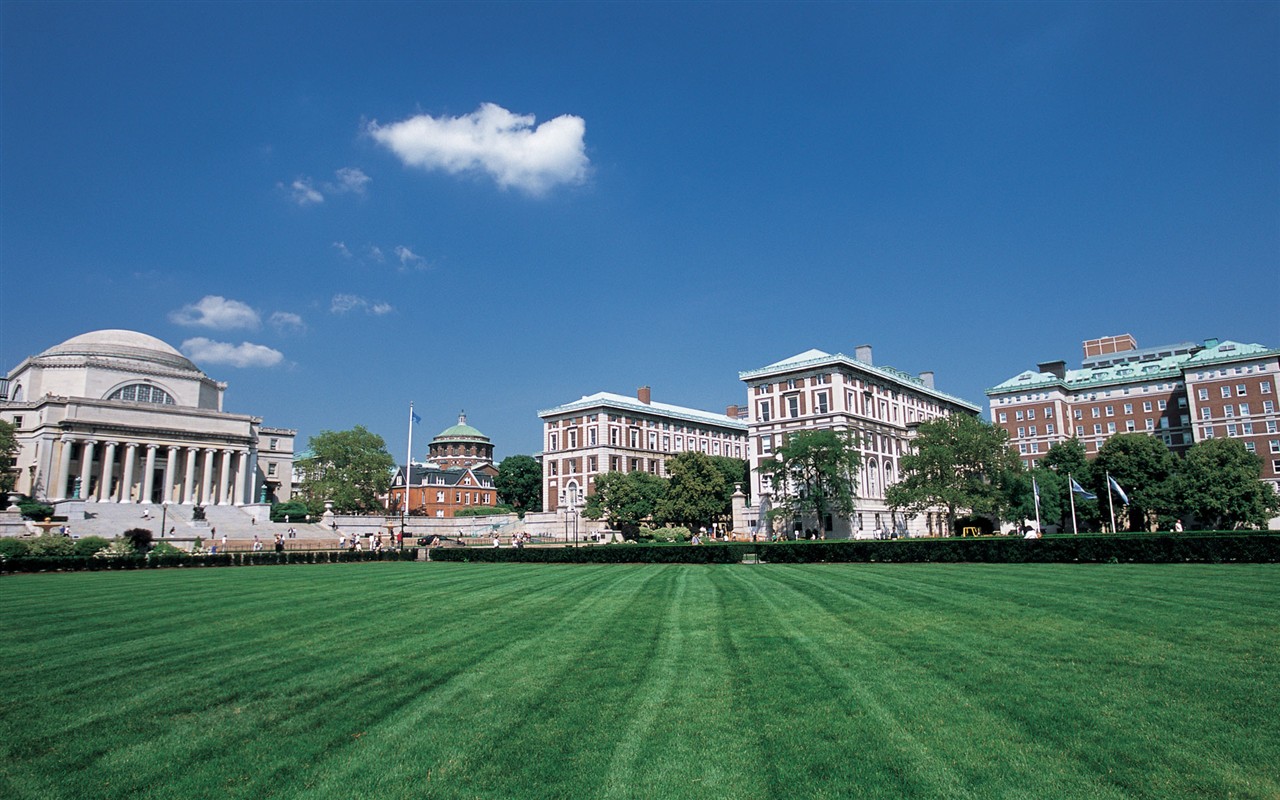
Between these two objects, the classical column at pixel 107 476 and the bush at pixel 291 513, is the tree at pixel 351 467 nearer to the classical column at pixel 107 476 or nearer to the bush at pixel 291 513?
the bush at pixel 291 513

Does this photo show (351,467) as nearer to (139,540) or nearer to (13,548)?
(139,540)

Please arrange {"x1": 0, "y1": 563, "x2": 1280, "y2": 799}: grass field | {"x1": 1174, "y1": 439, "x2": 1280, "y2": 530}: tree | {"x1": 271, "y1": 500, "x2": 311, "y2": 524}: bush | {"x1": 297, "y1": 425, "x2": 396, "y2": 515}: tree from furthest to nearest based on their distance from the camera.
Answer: {"x1": 297, "y1": 425, "x2": 396, "y2": 515}: tree < {"x1": 271, "y1": 500, "x2": 311, "y2": 524}: bush < {"x1": 1174, "y1": 439, "x2": 1280, "y2": 530}: tree < {"x1": 0, "y1": 563, "x2": 1280, "y2": 799}: grass field

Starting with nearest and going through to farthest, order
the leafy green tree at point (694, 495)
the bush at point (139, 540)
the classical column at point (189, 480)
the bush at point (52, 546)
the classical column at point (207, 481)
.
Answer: the bush at point (52, 546) → the bush at point (139, 540) → the leafy green tree at point (694, 495) → the classical column at point (189, 480) → the classical column at point (207, 481)

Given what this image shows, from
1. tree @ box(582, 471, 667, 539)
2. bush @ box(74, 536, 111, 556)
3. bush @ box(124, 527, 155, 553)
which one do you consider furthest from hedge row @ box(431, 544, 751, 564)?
tree @ box(582, 471, 667, 539)

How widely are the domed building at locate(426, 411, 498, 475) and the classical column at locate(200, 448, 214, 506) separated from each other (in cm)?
5214

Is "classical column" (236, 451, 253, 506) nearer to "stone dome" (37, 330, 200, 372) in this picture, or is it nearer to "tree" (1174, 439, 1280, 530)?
"stone dome" (37, 330, 200, 372)

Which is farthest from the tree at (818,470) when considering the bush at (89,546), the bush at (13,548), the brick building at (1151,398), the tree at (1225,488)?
the bush at (13,548)

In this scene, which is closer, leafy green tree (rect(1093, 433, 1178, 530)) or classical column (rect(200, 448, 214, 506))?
leafy green tree (rect(1093, 433, 1178, 530))

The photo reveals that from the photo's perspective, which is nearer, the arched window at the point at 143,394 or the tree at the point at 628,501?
the tree at the point at 628,501

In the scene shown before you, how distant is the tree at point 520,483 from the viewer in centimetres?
12556

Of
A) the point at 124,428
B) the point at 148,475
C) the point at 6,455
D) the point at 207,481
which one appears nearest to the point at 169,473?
the point at 148,475

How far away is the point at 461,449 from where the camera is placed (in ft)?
458

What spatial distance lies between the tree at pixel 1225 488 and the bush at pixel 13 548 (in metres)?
89.3

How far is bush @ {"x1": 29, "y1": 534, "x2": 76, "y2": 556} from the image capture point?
36406 millimetres
